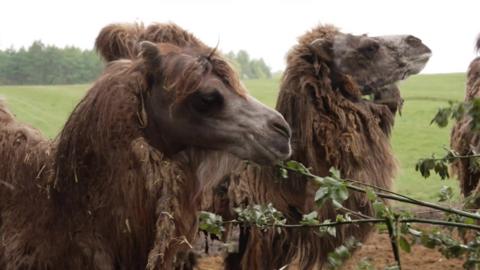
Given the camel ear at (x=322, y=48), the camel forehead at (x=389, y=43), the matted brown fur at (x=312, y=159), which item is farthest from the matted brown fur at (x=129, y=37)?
the camel forehead at (x=389, y=43)

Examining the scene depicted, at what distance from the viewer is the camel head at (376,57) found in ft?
20.7

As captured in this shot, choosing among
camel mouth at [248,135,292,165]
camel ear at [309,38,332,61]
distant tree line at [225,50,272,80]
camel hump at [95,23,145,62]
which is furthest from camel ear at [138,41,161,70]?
distant tree line at [225,50,272,80]

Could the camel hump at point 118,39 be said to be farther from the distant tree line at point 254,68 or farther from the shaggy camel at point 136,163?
the distant tree line at point 254,68

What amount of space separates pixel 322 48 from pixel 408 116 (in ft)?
62.5

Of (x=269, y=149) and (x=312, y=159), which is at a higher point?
(x=269, y=149)

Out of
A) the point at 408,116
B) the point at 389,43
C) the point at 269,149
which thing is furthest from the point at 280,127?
the point at 408,116

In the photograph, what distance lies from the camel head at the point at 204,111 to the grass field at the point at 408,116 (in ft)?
28.4

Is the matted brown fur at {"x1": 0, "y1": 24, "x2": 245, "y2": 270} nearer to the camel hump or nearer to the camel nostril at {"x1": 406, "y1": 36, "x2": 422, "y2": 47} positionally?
the camel hump

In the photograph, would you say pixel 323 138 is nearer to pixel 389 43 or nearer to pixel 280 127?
pixel 389 43

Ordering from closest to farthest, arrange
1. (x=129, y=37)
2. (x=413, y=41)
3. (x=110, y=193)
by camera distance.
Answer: (x=110, y=193) < (x=129, y=37) < (x=413, y=41)

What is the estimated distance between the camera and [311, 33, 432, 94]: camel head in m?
6.32

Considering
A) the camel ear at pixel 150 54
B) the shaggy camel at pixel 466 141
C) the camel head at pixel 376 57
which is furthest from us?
the shaggy camel at pixel 466 141

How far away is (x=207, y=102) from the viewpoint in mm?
4211

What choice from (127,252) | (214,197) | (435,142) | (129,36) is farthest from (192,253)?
(435,142)
